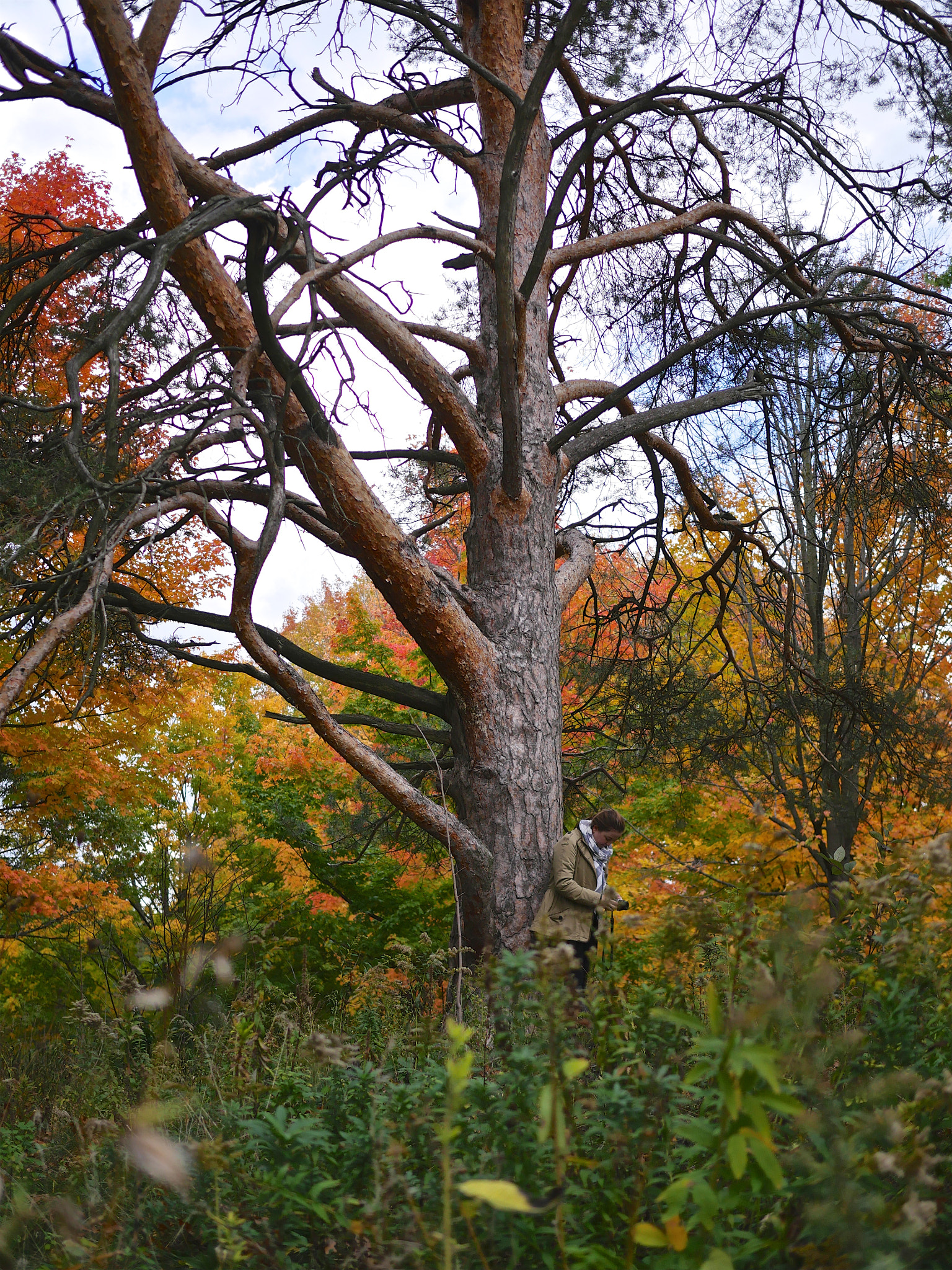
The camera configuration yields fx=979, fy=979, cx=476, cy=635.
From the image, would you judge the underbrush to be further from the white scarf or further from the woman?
the white scarf

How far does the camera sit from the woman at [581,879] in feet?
17.6

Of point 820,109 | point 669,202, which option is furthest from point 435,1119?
point 669,202

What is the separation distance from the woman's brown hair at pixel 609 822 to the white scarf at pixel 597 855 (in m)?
0.12

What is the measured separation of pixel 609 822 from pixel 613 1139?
14.7 feet

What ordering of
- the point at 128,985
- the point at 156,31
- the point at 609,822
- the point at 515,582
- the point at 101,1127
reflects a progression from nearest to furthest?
the point at 101,1127 < the point at 128,985 < the point at 156,31 < the point at 609,822 < the point at 515,582

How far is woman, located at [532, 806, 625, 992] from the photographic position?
17.6ft

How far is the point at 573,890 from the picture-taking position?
535cm

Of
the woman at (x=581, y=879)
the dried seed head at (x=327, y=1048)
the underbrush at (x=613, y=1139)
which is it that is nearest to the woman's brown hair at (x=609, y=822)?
the woman at (x=581, y=879)

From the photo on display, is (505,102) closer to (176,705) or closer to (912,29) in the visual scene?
(912,29)

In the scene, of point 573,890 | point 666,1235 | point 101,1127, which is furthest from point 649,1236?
point 573,890

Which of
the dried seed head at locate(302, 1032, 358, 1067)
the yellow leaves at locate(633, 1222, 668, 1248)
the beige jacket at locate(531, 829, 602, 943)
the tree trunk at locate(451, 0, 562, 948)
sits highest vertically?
the tree trunk at locate(451, 0, 562, 948)

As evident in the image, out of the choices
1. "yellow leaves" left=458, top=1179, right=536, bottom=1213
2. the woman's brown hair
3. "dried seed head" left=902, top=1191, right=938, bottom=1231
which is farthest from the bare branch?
"dried seed head" left=902, top=1191, right=938, bottom=1231

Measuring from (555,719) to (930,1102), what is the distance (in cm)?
473

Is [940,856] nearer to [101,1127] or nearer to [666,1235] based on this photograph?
[666,1235]
